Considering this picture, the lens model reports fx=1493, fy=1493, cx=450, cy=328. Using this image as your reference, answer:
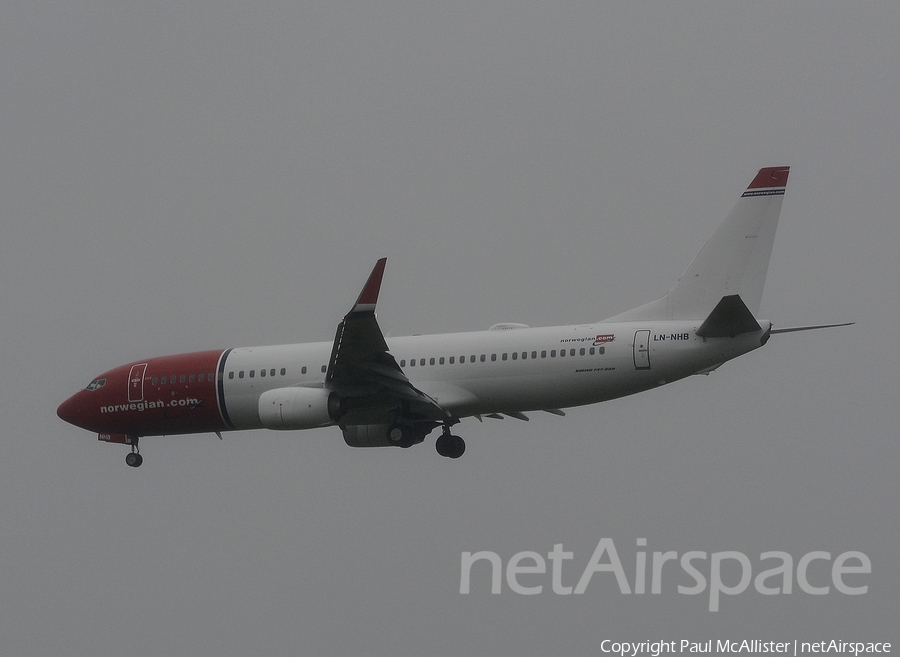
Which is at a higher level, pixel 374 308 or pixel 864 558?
pixel 374 308

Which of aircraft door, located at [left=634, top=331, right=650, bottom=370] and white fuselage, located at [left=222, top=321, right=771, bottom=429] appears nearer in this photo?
white fuselage, located at [left=222, top=321, right=771, bottom=429]

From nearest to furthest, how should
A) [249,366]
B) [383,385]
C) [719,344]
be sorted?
[719,344] < [383,385] < [249,366]

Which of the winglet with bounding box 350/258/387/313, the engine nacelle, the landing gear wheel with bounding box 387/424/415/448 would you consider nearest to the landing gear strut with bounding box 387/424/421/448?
the landing gear wheel with bounding box 387/424/415/448

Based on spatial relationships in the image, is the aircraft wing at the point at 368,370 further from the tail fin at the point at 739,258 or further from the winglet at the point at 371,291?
the tail fin at the point at 739,258

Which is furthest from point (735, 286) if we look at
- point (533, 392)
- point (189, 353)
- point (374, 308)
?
point (189, 353)

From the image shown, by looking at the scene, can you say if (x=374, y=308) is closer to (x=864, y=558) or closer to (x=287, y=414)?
(x=287, y=414)

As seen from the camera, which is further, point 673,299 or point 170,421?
point 170,421

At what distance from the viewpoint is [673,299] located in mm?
35562

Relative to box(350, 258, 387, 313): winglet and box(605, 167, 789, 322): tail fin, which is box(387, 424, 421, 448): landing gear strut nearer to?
box(350, 258, 387, 313): winglet

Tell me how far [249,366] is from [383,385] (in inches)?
185

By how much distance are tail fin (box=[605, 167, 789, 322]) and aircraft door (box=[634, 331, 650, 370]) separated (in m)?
1.25

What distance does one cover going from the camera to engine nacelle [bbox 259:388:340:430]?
36.2 metres

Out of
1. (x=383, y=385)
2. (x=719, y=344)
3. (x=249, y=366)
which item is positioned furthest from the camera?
(x=249, y=366)

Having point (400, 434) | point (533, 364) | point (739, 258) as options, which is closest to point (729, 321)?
point (739, 258)
